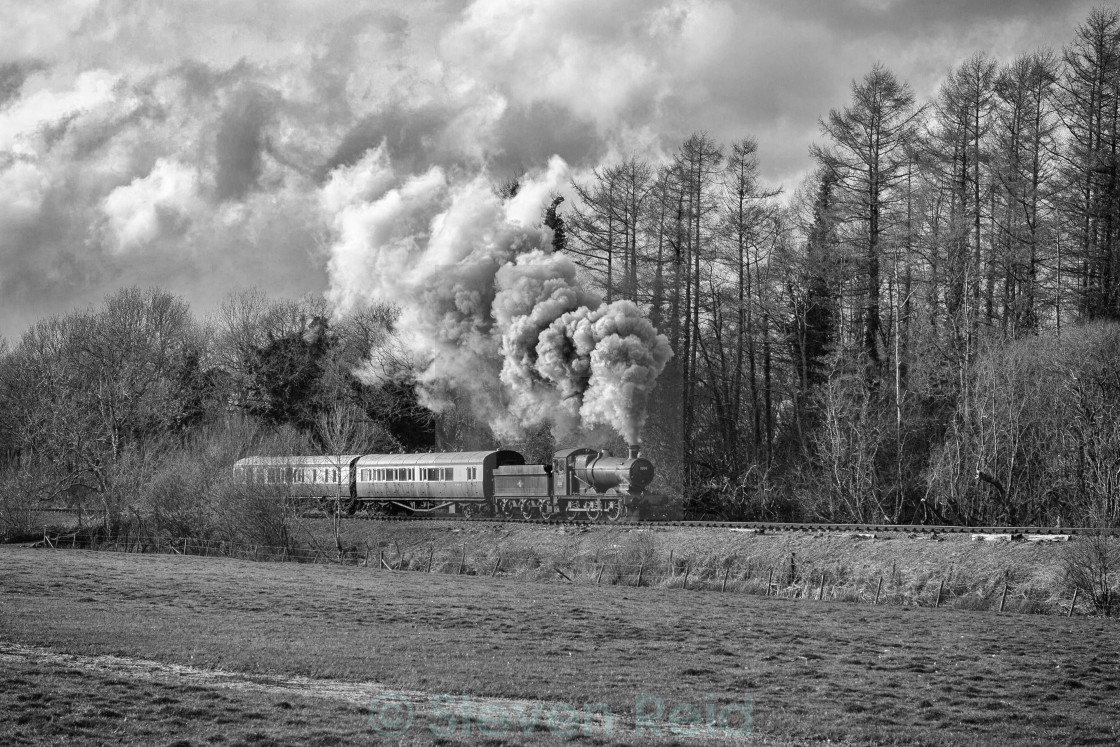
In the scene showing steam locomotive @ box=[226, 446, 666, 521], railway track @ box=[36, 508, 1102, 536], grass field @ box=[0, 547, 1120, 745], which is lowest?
grass field @ box=[0, 547, 1120, 745]

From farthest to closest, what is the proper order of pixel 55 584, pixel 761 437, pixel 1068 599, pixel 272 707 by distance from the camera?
pixel 761 437 → pixel 55 584 → pixel 1068 599 → pixel 272 707

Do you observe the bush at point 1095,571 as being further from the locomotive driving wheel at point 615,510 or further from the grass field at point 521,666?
the locomotive driving wheel at point 615,510

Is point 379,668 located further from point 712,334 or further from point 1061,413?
point 712,334

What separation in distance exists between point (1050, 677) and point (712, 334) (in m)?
42.9

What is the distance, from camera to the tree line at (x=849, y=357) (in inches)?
1503

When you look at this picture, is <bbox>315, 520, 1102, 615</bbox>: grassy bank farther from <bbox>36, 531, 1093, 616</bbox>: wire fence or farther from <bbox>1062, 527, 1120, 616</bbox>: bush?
<bbox>1062, 527, 1120, 616</bbox>: bush

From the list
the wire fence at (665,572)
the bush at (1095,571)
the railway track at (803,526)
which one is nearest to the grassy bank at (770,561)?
the wire fence at (665,572)

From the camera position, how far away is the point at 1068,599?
83.3 feet

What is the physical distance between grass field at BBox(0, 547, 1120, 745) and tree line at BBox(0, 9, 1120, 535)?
14.3 m

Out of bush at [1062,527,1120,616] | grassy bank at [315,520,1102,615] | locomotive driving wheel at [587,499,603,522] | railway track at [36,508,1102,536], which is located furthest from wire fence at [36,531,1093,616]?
locomotive driving wheel at [587,499,603,522]


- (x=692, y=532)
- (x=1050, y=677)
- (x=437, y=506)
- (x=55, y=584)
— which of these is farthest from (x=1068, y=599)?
(x=437, y=506)

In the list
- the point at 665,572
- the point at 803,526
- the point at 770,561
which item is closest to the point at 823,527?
the point at 803,526

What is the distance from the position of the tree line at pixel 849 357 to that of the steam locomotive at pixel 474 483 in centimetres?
243

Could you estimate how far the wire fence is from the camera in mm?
26547
